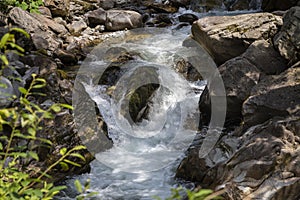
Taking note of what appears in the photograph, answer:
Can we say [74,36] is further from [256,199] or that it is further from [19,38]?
[256,199]

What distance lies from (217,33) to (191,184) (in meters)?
4.26

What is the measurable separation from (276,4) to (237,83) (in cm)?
700

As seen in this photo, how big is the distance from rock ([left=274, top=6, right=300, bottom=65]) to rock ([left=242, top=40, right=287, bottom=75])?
0.13m

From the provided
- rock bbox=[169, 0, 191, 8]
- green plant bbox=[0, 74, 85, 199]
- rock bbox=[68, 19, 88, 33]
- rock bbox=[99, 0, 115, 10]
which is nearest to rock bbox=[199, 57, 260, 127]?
green plant bbox=[0, 74, 85, 199]

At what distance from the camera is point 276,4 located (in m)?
11.7

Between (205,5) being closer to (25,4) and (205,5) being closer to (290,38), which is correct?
(25,4)

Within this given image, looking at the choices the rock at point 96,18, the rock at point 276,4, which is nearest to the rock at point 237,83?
the rock at point 276,4

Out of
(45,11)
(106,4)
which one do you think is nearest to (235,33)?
(45,11)

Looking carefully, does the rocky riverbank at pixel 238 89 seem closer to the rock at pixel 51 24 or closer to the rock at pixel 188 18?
the rock at pixel 51 24

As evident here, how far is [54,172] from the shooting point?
4832 millimetres

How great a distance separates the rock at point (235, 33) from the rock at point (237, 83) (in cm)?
137

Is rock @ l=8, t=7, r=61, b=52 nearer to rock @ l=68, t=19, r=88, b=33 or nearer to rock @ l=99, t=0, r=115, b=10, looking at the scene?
rock @ l=68, t=19, r=88, b=33

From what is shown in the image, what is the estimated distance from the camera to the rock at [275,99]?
477 cm

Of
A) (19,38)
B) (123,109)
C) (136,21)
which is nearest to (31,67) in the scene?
(19,38)
